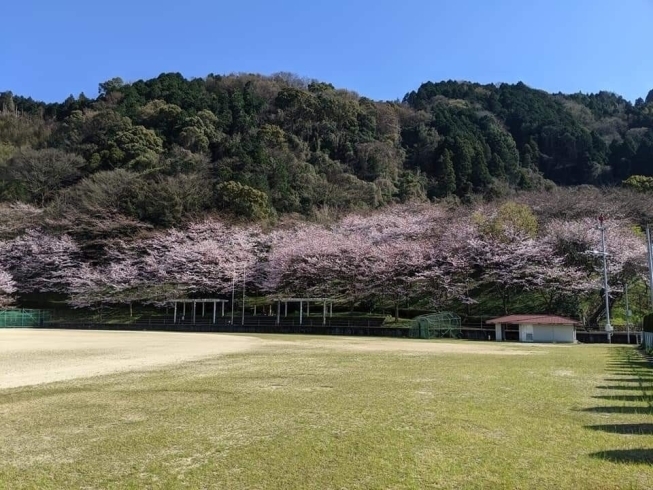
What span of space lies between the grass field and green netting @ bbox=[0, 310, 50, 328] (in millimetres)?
39059

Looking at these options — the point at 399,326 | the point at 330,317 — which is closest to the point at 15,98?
the point at 330,317

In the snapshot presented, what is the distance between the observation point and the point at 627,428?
6.46 metres

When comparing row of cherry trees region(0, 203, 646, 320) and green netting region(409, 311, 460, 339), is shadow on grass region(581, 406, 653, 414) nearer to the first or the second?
green netting region(409, 311, 460, 339)

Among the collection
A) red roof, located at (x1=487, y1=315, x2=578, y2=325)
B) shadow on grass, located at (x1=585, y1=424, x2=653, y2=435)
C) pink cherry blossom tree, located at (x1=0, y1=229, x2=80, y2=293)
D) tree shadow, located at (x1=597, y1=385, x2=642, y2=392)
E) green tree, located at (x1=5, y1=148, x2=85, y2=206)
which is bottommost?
tree shadow, located at (x1=597, y1=385, x2=642, y2=392)

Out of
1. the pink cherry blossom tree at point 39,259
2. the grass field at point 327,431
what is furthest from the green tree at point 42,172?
the grass field at point 327,431

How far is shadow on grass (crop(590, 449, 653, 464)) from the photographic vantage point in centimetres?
504

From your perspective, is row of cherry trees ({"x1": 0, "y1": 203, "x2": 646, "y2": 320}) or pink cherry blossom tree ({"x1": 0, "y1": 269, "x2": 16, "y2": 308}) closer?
row of cherry trees ({"x1": 0, "y1": 203, "x2": 646, "y2": 320})

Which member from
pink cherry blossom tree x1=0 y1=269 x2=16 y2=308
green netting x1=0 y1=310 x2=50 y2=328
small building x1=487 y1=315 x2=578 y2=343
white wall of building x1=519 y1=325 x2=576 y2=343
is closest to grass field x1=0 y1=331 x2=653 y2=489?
small building x1=487 y1=315 x2=578 y2=343

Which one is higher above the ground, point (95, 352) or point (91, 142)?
point (91, 142)

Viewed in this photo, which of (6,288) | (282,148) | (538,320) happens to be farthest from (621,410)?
(282,148)

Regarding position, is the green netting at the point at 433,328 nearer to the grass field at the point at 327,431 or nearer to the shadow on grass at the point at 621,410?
the grass field at the point at 327,431

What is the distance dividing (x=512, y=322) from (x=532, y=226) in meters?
13.3

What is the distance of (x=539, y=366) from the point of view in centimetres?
1431

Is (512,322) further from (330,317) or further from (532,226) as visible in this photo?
(330,317)
